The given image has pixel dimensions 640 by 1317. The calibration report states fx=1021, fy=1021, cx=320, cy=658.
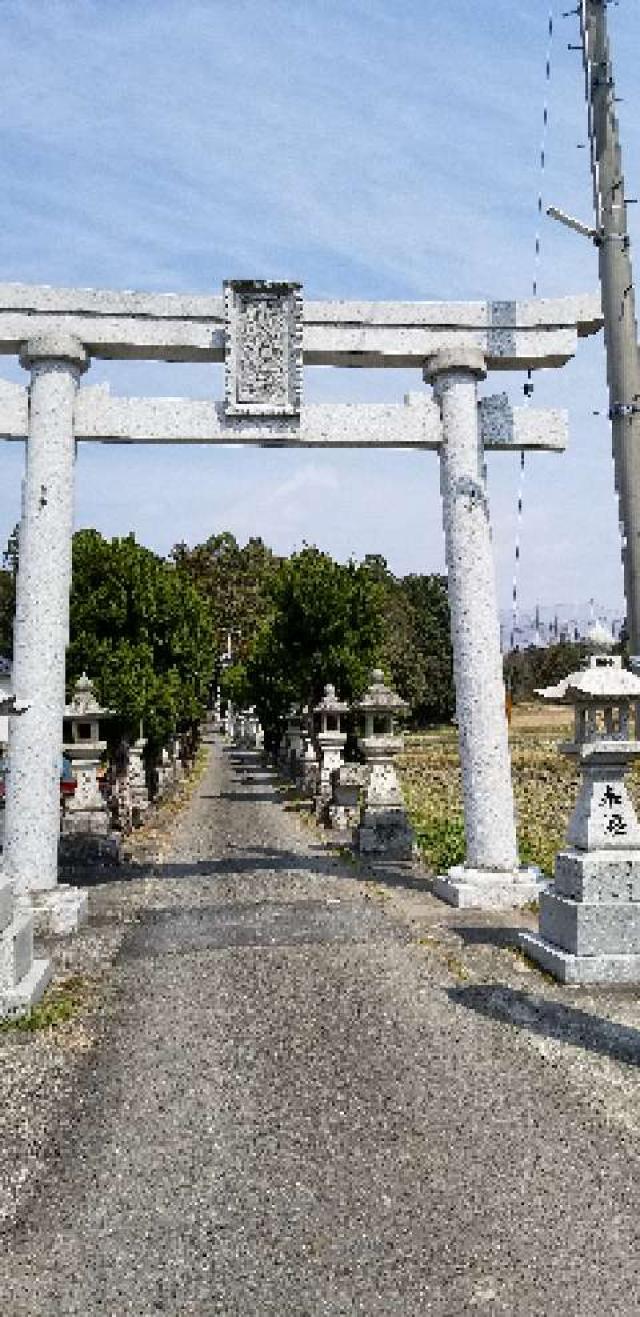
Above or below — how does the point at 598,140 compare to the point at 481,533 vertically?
above

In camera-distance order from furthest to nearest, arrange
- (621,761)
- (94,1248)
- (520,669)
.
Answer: (520,669) → (621,761) → (94,1248)

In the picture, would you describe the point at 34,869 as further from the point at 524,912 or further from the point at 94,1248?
the point at 94,1248

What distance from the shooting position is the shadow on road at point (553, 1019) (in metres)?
5.84

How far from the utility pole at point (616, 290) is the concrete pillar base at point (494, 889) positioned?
3.12 m

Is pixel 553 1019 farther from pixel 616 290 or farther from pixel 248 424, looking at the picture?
pixel 248 424

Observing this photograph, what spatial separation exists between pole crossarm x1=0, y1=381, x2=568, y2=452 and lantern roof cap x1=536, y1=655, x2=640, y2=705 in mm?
3720

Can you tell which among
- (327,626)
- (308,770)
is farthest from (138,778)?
(327,626)

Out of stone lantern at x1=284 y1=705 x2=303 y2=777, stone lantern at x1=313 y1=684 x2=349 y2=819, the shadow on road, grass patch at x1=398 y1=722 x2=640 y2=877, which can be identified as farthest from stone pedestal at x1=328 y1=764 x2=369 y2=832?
the shadow on road

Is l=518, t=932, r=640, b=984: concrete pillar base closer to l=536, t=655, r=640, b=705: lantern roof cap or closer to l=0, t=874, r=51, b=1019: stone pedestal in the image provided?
l=536, t=655, r=640, b=705: lantern roof cap

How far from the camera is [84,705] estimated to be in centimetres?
1513

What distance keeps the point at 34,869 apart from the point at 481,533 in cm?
552

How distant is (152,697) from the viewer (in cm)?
2127

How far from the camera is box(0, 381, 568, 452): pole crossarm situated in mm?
10203

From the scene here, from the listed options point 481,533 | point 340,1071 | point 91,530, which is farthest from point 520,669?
point 340,1071
